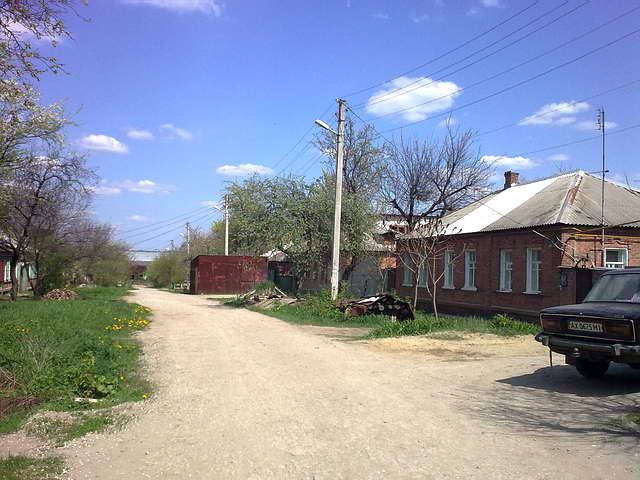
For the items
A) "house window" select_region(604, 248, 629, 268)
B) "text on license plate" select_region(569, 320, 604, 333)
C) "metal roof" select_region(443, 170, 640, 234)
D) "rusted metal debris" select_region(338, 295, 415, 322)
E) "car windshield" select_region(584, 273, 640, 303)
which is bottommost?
"rusted metal debris" select_region(338, 295, 415, 322)

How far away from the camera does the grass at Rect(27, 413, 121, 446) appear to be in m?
6.18

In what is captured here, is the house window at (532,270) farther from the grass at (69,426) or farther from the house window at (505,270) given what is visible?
the grass at (69,426)

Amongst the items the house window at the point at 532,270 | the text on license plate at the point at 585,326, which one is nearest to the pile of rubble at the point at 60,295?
the house window at the point at 532,270

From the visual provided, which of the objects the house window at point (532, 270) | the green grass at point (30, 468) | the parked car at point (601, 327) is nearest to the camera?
the green grass at point (30, 468)

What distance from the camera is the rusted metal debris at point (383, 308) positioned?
19872mm

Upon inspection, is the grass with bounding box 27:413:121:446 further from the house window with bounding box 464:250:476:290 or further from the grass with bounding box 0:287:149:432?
the house window with bounding box 464:250:476:290

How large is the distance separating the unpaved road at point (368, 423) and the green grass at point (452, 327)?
4.18m

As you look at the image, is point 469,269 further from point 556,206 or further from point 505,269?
point 556,206

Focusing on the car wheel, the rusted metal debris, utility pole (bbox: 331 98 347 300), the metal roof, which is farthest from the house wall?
the car wheel

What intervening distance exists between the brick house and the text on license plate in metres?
10.0

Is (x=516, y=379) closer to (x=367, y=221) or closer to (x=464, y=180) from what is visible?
(x=367, y=221)

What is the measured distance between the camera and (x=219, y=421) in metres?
6.86

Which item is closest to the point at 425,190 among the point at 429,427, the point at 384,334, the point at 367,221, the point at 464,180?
the point at 464,180

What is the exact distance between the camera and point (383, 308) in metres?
20.0
